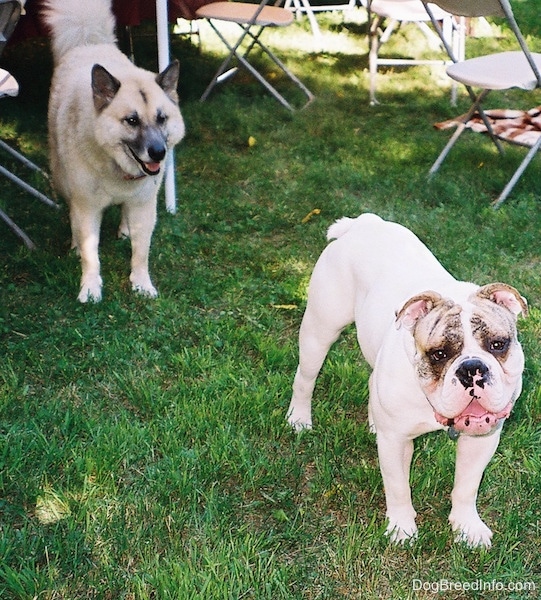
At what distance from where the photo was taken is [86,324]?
12.3 ft

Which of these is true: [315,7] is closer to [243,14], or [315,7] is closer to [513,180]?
[243,14]

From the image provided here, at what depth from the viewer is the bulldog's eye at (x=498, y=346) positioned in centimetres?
199

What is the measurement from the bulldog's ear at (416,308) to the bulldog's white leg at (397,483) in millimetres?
367

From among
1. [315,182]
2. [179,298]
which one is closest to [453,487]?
[179,298]

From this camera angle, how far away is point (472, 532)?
247cm

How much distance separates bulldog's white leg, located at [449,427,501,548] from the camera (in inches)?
91.0

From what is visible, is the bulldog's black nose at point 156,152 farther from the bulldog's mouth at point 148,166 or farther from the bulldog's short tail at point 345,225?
the bulldog's short tail at point 345,225

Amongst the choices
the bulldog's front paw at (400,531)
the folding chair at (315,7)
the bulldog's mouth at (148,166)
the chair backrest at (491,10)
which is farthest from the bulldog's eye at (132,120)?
the folding chair at (315,7)

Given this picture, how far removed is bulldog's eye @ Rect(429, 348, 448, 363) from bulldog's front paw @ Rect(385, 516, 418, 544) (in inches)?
27.7

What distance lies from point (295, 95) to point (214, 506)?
17.7 feet

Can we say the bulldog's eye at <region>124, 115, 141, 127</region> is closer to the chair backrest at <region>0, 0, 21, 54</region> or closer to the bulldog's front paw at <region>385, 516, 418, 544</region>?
the chair backrest at <region>0, 0, 21, 54</region>

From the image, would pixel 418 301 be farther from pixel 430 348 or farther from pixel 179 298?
pixel 179 298

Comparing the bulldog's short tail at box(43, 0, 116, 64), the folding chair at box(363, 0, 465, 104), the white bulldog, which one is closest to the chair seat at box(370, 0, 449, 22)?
the folding chair at box(363, 0, 465, 104)

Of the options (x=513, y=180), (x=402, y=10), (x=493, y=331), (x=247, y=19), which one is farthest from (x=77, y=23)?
(x=493, y=331)
